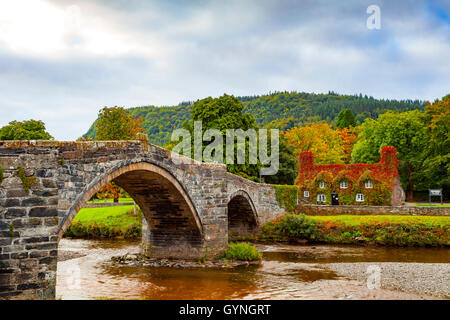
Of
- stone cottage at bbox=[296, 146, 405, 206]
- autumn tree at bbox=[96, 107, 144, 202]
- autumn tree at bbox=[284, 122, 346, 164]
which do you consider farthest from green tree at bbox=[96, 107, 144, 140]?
autumn tree at bbox=[284, 122, 346, 164]

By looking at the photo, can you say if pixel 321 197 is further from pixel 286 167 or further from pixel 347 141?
pixel 347 141

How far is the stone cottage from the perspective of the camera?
32.5m

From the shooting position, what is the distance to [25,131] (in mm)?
26969

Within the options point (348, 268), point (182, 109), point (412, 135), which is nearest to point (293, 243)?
point (348, 268)

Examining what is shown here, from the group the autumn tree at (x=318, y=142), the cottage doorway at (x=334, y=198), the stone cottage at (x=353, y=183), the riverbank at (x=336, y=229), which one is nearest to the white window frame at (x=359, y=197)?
the stone cottage at (x=353, y=183)

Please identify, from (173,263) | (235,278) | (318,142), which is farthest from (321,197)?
(235,278)

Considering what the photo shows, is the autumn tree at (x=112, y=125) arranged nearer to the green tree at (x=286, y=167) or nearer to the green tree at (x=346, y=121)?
the green tree at (x=286, y=167)

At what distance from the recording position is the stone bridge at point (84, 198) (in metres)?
8.77

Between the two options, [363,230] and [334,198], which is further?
[334,198]

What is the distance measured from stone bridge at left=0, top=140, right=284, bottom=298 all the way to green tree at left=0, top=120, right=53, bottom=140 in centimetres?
1323

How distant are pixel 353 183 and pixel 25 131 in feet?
78.9

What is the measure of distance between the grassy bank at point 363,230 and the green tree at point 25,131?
15.8 metres

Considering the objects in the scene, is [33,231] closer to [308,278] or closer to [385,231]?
[308,278]

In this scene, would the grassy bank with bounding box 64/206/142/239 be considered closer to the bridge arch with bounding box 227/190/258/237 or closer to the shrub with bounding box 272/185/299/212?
the bridge arch with bounding box 227/190/258/237
